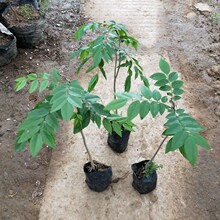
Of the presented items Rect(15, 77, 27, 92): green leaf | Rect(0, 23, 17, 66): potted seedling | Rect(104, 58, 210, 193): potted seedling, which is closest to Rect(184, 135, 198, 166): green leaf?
Rect(104, 58, 210, 193): potted seedling

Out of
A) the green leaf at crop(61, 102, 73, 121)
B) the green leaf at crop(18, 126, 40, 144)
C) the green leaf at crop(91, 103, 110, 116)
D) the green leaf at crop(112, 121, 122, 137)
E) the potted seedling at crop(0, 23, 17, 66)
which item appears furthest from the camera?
the potted seedling at crop(0, 23, 17, 66)

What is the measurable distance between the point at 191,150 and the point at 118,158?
171cm

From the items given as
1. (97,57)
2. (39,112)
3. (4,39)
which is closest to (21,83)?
(39,112)

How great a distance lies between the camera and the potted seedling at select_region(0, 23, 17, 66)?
12.7 ft

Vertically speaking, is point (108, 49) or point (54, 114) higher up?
point (108, 49)

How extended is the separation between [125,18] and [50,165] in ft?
9.69

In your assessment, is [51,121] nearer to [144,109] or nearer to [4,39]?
[144,109]

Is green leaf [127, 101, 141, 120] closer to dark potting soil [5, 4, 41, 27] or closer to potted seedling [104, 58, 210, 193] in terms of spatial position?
potted seedling [104, 58, 210, 193]

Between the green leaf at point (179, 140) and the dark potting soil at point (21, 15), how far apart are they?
3.20m

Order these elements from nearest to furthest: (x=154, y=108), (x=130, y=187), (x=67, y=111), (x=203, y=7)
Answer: (x=67, y=111), (x=154, y=108), (x=130, y=187), (x=203, y=7)

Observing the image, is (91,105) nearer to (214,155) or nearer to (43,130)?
(43,130)

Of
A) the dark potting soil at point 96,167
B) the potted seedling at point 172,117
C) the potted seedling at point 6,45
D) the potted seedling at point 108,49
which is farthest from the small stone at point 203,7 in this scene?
the potted seedling at point 172,117

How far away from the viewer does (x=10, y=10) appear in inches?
170

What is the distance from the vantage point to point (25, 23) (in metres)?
4.14
